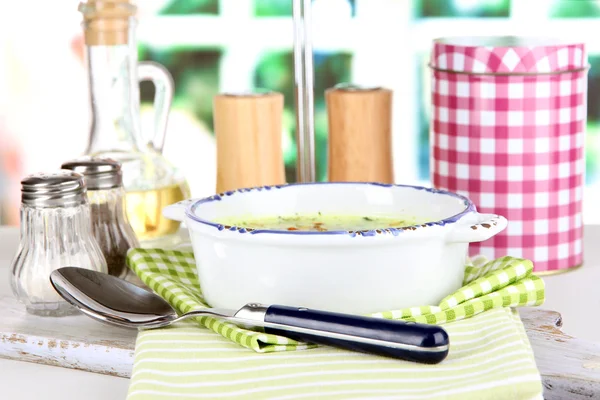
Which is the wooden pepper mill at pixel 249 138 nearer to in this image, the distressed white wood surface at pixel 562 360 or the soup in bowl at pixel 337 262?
the soup in bowl at pixel 337 262

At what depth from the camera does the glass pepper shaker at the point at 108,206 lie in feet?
2.88

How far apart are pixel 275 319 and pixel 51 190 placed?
0.79ft

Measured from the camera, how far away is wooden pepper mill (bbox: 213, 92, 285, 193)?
3.29 feet

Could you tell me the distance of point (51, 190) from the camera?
0.77 metres

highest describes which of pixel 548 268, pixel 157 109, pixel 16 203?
pixel 157 109

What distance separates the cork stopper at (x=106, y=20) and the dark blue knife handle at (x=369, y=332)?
44 cm

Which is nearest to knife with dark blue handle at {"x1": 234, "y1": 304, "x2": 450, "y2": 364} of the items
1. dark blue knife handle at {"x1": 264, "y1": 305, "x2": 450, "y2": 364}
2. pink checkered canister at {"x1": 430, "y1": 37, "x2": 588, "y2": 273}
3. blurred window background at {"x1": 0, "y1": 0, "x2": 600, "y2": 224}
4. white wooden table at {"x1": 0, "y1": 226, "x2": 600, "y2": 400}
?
dark blue knife handle at {"x1": 264, "y1": 305, "x2": 450, "y2": 364}

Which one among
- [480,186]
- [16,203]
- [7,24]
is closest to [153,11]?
[7,24]

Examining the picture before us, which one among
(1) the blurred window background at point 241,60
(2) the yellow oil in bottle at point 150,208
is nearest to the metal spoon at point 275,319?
(2) the yellow oil in bottle at point 150,208

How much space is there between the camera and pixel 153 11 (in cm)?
252

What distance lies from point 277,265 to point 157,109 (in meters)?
0.48

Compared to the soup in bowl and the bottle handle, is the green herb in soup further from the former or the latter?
the bottle handle

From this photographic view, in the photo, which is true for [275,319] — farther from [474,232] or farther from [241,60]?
[241,60]

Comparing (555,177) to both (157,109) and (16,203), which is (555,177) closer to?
(157,109)
